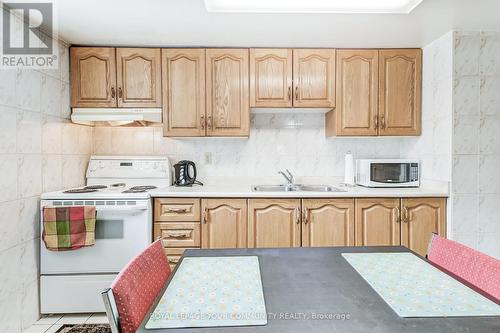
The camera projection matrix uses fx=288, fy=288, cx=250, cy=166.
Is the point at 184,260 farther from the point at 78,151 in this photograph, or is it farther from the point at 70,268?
the point at 78,151

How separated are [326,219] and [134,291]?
1.78m

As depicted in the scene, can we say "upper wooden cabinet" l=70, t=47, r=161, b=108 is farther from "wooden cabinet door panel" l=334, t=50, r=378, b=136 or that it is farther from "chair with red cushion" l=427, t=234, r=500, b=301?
"chair with red cushion" l=427, t=234, r=500, b=301

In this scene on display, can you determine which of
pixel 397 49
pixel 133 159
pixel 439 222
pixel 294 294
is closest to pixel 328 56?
pixel 397 49

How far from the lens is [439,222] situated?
2.36 meters

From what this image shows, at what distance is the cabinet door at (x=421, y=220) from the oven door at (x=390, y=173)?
271 millimetres

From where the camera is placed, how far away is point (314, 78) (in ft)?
8.49

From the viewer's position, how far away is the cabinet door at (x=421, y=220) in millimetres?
2354

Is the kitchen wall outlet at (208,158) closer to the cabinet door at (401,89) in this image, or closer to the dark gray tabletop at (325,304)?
the cabinet door at (401,89)

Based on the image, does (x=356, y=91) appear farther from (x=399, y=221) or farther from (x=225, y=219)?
(x=225, y=219)

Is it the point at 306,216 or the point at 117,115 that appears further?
the point at 117,115

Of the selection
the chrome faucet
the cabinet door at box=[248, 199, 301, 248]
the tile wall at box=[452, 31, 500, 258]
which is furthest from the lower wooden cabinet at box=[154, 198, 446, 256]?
the chrome faucet

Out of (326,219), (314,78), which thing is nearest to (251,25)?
(314,78)

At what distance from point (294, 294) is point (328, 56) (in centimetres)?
226

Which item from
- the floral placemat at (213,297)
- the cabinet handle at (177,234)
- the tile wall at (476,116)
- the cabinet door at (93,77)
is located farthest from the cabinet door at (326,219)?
the cabinet door at (93,77)
